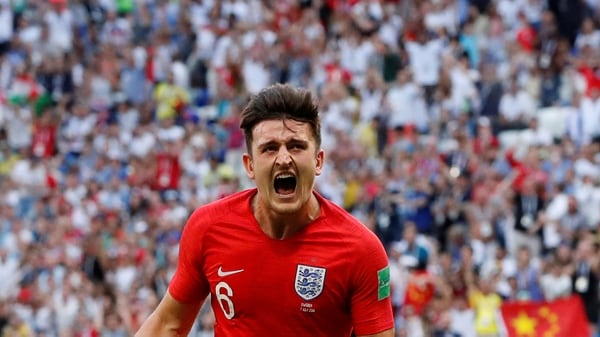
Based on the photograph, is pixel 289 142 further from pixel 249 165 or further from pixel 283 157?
pixel 249 165

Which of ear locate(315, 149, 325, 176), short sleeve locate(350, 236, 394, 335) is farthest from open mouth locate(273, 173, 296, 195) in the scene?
short sleeve locate(350, 236, 394, 335)

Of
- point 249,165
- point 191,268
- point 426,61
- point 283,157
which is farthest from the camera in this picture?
point 426,61

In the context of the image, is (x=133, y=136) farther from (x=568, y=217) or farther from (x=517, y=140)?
(x=568, y=217)

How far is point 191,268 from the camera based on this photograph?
252 inches

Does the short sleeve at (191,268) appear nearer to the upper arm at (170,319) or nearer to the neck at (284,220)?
the upper arm at (170,319)

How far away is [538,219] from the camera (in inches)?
645

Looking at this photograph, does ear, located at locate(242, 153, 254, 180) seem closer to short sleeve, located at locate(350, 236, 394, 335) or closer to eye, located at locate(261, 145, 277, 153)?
eye, located at locate(261, 145, 277, 153)

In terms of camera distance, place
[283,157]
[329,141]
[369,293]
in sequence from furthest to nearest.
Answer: [329,141]
[369,293]
[283,157]

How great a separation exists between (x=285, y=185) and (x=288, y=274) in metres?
0.39

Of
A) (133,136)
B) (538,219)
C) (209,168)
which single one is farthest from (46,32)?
(538,219)

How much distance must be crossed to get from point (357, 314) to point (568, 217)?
1035 centimetres

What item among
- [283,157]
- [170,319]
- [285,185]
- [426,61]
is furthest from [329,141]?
[283,157]

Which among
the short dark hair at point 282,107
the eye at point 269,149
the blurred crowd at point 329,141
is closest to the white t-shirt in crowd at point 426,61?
the blurred crowd at point 329,141

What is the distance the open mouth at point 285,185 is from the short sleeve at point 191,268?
425 millimetres
